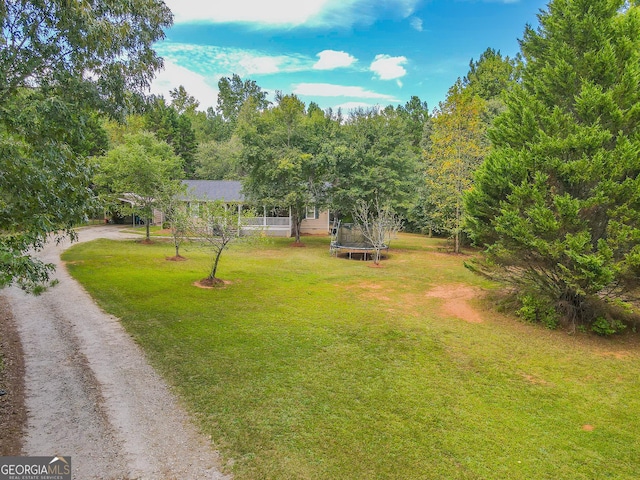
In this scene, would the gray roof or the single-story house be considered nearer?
the single-story house

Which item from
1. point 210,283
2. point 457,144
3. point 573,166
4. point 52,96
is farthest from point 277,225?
point 52,96

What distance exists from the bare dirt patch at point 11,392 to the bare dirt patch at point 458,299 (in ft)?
30.5

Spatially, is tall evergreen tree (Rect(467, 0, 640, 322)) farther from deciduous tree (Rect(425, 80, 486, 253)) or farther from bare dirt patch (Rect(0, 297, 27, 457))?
deciduous tree (Rect(425, 80, 486, 253))

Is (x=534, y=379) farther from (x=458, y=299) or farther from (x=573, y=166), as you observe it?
(x=458, y=299)

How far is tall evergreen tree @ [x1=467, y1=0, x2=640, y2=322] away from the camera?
8023 mm

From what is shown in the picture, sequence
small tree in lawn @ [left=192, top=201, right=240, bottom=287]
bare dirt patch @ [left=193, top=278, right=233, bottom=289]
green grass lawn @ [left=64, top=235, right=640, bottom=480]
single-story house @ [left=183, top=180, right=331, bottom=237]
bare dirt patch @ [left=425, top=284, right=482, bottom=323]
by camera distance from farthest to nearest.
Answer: single-story house @ [left=183, top=180, right=331, bottom=237] < bare dirt patch @ [left=193, top=278, right=233, bottom=289] < small tree in lawn @ [left=192, top=201, right=240, bottom=287] < bare dirt patch @ [left=425, top=284, right=482, bottom=323] < green grass lawn @ [left=64, top=235, right=640, bottom=480]

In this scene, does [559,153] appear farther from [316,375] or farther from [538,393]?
[316,375]

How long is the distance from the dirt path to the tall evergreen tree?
8.22 meters

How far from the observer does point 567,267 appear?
28.6 feet

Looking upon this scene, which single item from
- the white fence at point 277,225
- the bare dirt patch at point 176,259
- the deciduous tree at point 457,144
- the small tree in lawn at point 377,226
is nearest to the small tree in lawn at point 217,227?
the bare dirt patch at point 176,259

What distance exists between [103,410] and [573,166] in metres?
10.2

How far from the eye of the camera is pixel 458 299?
1187cm

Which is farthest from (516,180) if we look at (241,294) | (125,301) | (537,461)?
(125,301)

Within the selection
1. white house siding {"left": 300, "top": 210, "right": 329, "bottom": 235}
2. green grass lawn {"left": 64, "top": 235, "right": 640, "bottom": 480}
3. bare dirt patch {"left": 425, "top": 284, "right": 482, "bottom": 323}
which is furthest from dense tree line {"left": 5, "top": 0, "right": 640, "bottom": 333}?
white house siding {"left": 300, "top": 210, "right": 329, "bottom": 235}
